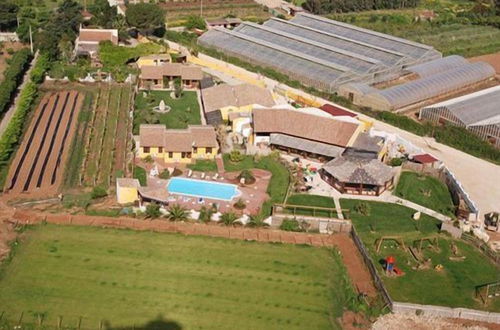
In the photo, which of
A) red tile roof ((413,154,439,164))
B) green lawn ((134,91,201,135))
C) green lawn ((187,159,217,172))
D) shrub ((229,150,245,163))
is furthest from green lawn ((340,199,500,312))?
green lawn ((134,91,201,135))

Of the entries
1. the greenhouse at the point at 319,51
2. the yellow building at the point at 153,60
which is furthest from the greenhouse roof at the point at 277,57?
the yellow building at the point at 153,60

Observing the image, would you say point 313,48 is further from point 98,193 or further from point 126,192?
point 98,193

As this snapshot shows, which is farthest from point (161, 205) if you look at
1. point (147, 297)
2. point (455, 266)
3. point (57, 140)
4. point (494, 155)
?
point (494, 155)

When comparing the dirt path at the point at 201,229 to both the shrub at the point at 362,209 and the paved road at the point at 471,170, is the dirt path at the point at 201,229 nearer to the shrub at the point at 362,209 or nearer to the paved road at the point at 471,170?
the shrub at the point at 362,209

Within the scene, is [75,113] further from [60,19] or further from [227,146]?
[60,19]

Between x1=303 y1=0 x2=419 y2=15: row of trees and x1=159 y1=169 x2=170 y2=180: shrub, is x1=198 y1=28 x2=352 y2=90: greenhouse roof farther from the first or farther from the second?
x1=159 y1=169 x2=170 y2=180: shrub

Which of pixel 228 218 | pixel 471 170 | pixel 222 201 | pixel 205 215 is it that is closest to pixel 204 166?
pixel 222 201
